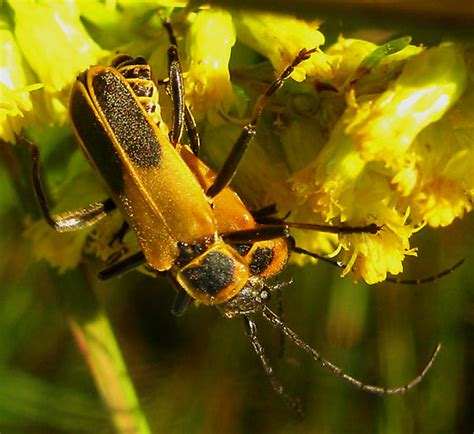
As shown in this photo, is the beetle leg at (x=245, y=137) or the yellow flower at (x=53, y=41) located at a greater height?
the yellow flower at (x=53, y=41)

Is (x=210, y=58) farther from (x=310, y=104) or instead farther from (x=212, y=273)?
(x=212, y=273)

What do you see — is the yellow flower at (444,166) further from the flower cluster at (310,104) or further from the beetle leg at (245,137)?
the beetle leg at (245,137)

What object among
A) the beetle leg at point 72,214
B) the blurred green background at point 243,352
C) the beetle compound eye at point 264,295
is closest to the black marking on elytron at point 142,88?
the beetle leg at point 72,214

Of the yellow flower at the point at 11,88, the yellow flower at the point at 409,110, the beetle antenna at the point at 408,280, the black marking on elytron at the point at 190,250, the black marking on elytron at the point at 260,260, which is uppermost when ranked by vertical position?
the yellow flower at the point at 11,88

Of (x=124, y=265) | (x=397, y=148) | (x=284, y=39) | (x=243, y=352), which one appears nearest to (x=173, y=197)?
(x=124, y=265)

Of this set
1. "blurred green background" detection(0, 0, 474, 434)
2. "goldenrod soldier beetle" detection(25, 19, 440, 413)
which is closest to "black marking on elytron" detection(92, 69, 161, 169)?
"goldenrod soldier beetle" detection(25, 19, 440, 413)

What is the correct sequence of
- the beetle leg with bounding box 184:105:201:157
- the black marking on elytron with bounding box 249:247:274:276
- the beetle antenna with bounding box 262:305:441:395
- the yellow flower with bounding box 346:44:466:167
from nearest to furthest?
1. the yellow flower with bounding box 346:44:466:167
2. the beetle leg with bounding box 184:105:201:157
3. the black marking on elytron with bounding box 249:247:274:276
4. the beetle antenna with bounding box 262:305:441:395

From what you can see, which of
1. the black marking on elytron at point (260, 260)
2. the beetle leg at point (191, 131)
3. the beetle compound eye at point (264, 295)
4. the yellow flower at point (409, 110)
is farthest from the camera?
the beetle compound eye at point (264, 295)

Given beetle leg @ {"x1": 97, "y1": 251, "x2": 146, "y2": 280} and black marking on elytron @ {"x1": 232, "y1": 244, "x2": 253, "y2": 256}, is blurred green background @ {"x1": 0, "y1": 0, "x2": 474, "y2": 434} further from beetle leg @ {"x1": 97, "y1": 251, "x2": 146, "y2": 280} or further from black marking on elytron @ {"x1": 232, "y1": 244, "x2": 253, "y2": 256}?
black marking on elytron @ {"x1": 232, "y1": 244, "x2": 253, "y2": 256}
